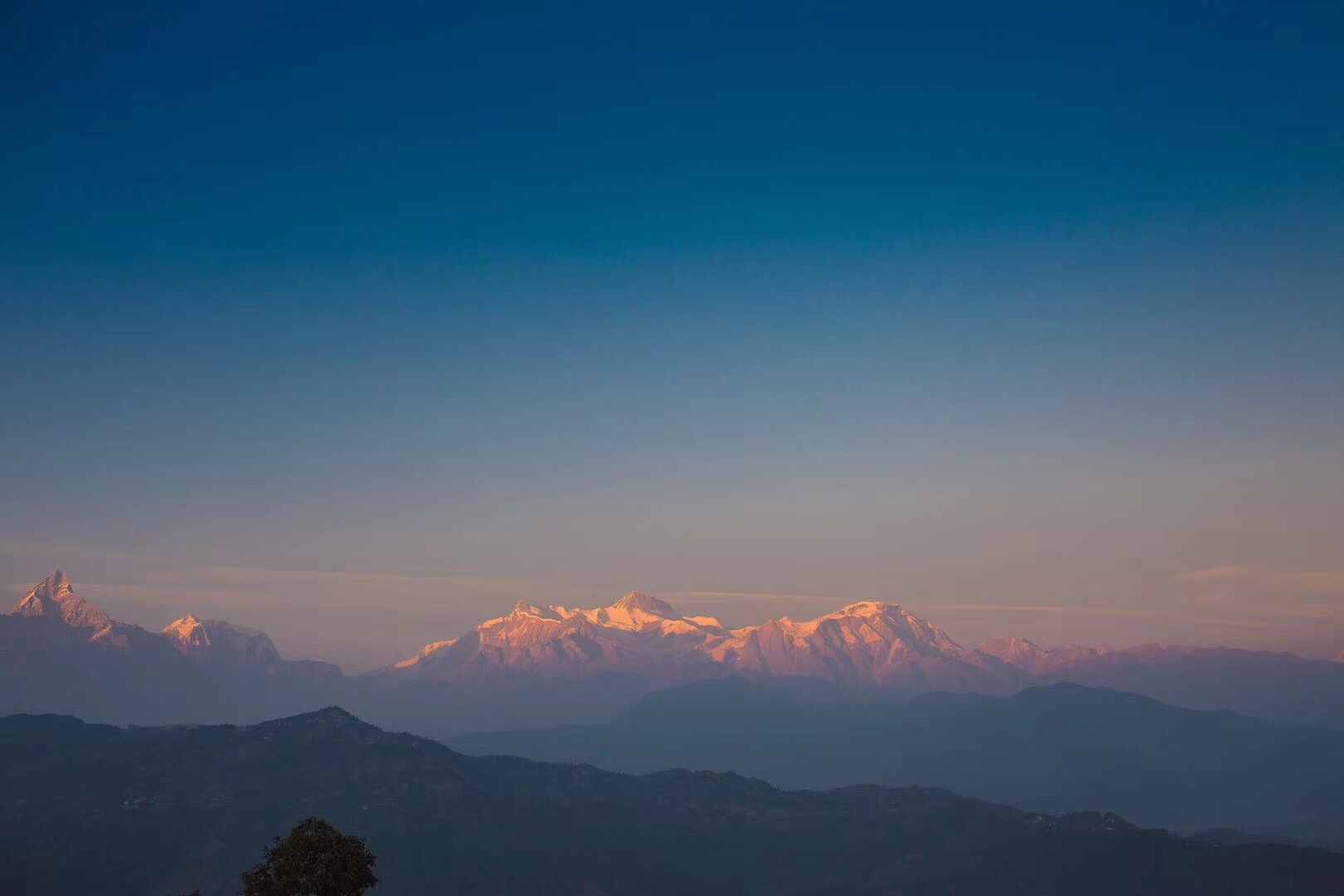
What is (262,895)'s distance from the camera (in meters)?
138

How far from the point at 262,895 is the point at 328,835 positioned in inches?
490

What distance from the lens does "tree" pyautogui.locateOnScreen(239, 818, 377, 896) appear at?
5231 inches

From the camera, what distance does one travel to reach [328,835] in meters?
138

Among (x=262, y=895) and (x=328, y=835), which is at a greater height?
(x=328, y=835)

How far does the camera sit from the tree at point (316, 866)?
133 meters

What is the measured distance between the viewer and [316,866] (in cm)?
13300
